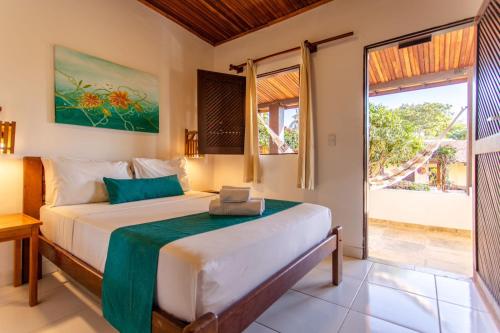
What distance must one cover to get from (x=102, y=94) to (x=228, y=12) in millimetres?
1794

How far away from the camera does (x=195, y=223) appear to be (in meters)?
1.46

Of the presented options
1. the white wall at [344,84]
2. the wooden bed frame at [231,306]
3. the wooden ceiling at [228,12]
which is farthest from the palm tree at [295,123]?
the wooden bed frame at [231,306]

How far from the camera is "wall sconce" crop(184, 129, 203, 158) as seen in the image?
11.0 ft

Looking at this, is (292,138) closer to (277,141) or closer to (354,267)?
(277,141)

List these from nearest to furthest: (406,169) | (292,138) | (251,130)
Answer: (292,138)
(251,130)
(406,169)

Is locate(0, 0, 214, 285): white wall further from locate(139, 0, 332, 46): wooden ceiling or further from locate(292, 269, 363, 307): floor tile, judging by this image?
locate(292, 269, 363, 307): floor tile

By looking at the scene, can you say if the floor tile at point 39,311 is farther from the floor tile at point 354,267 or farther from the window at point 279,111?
the window at point 279,111

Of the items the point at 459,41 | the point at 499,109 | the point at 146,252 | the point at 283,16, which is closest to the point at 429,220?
the point at 459,41

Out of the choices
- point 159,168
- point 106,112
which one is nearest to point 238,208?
point 159,168

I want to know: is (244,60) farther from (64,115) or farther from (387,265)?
(387,265)

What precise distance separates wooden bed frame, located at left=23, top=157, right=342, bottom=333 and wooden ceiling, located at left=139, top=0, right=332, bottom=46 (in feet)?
7.49

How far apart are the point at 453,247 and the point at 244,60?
11.9 feet

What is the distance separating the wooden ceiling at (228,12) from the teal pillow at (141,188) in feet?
6.79

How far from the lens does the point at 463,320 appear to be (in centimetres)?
158
